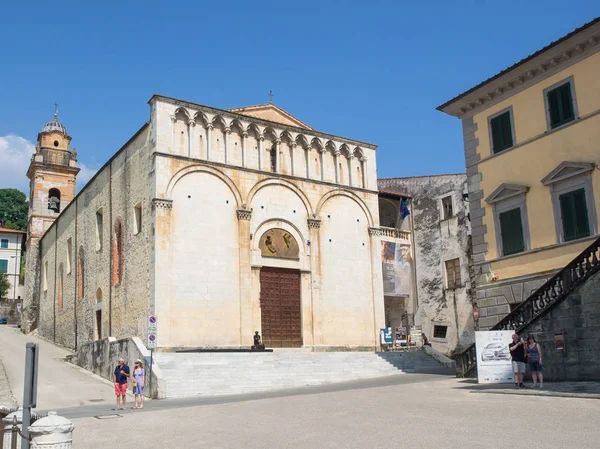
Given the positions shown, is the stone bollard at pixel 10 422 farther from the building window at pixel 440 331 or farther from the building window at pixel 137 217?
the building window at pixel 440 331

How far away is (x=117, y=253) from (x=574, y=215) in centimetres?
2199

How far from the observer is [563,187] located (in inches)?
737

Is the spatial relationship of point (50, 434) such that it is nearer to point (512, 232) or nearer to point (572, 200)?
point (572, 200)

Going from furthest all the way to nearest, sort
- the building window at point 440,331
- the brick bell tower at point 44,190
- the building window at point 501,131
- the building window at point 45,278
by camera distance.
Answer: the brick bell tower at point 44,190, the building window at point 45,278, the building window at point 440,331, the building window at point 501,131

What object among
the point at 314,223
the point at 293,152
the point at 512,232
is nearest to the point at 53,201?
the point at 293,152

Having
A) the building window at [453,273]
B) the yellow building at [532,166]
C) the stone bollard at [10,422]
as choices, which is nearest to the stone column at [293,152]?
the building window at [453,273]

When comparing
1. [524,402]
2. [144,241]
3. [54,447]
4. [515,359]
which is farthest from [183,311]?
[54,447]

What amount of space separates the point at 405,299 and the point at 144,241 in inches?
659

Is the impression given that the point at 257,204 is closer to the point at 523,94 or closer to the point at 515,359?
the point at 523,94

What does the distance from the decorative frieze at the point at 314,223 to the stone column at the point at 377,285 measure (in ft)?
11.5

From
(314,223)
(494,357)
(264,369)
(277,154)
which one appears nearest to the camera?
(494,357)

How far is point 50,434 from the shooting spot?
7691 mm

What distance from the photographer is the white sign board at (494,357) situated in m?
16.9

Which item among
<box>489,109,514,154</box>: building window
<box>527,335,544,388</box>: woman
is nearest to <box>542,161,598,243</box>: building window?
<box>489,109,514,154</box>: building window
